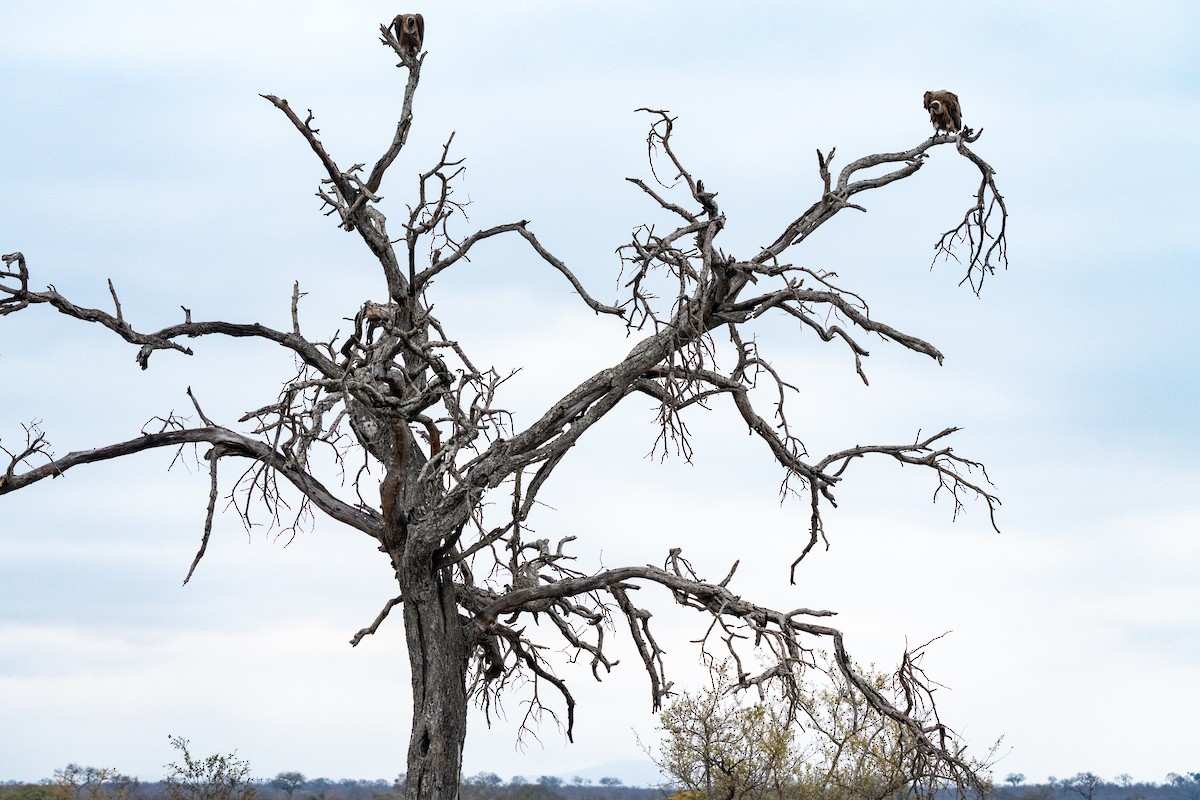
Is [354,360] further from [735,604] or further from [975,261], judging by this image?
[975,261]

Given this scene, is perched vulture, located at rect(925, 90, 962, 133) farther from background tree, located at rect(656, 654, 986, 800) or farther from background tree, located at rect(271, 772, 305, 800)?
background tree, located at rect(271, 772, 305, 800)

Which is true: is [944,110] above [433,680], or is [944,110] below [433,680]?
above

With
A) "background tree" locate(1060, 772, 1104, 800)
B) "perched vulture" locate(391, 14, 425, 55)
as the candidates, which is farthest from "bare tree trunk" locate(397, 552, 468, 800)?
"background tree" locate(1060, 772, 1104, 800)

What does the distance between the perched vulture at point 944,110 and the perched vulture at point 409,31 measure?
472cm

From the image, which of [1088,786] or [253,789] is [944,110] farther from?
[1088,786]

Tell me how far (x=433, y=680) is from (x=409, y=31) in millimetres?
5978

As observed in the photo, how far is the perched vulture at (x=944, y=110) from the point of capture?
12.2m

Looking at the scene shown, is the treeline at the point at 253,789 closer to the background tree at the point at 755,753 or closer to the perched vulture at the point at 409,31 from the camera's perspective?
the background tree at the point at 755,753

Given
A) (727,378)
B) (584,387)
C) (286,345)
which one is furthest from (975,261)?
(286,345)

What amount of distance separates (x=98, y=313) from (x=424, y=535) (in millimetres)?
3673

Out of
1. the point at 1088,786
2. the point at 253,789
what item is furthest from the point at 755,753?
the point at 1088,786

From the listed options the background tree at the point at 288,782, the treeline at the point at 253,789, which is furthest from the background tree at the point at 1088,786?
the background tree at the point at 288,782

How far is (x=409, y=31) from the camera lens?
40.7 feet

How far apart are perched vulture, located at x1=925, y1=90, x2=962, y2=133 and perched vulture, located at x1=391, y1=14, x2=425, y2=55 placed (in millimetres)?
4723
